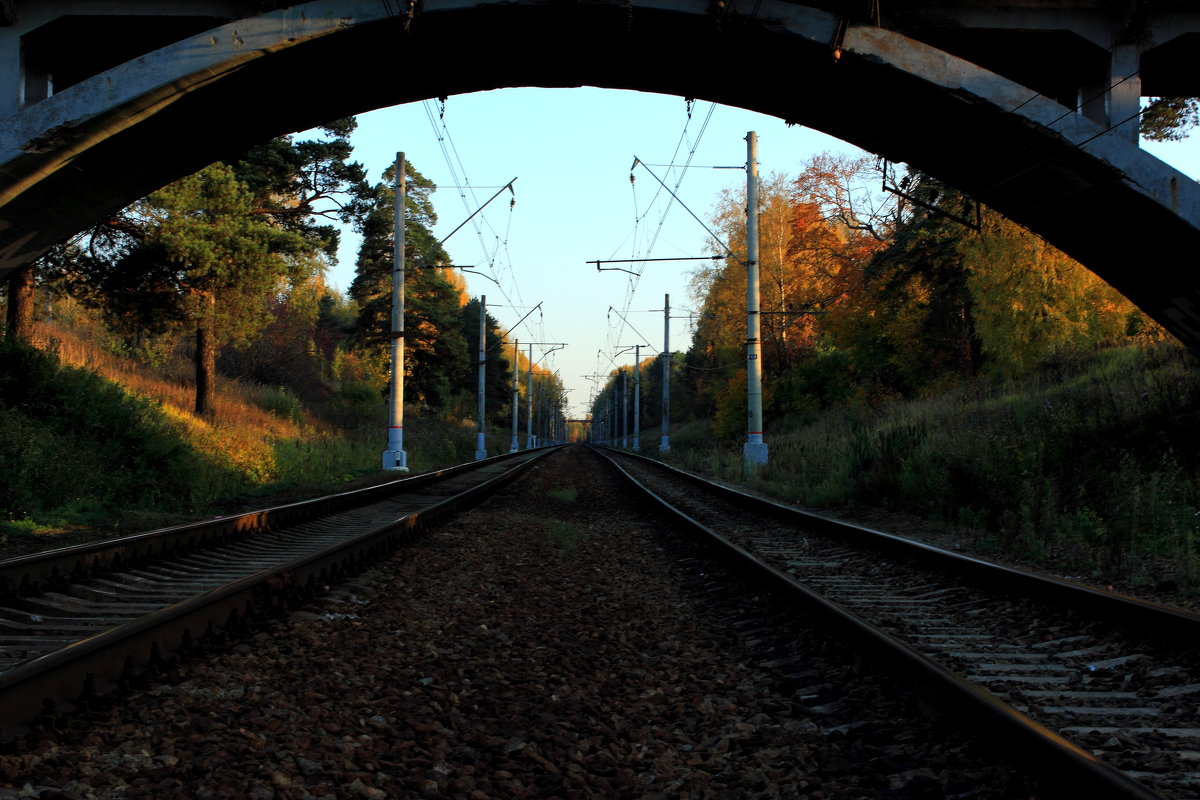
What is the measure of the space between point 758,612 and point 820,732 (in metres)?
2.35

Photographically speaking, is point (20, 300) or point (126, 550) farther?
point (20, 300)

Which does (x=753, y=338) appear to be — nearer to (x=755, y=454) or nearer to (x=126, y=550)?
(x=755, y=454)

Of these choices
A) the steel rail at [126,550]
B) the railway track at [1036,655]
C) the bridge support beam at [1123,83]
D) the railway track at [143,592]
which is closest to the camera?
the railway track at [1036,655]

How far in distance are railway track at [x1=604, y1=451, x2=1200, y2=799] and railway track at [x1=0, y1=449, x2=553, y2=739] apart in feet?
11.9

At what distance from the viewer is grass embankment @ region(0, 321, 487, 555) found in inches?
406

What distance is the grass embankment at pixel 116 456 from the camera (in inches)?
406

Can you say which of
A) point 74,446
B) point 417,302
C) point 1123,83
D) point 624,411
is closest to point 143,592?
point 74,446

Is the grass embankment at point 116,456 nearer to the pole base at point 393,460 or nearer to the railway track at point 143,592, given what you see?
the pole base at point 393,460

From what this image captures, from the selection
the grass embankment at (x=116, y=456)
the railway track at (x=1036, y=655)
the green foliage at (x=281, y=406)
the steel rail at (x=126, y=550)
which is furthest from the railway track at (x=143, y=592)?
the green foliage at (x=281, y=406)

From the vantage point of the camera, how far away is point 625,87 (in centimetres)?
1241

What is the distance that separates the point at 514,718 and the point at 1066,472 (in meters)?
9.00

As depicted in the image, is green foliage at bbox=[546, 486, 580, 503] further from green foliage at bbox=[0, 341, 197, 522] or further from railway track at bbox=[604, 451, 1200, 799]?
railway track at bbox=[604, 451, 1200, 799]

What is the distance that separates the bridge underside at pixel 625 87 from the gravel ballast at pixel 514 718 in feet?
23.5

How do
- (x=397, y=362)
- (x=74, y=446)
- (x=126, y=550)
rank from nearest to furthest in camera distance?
1. (x=126, y=550)
2. (x=74, y=446)
3. (x=397, y=362)
